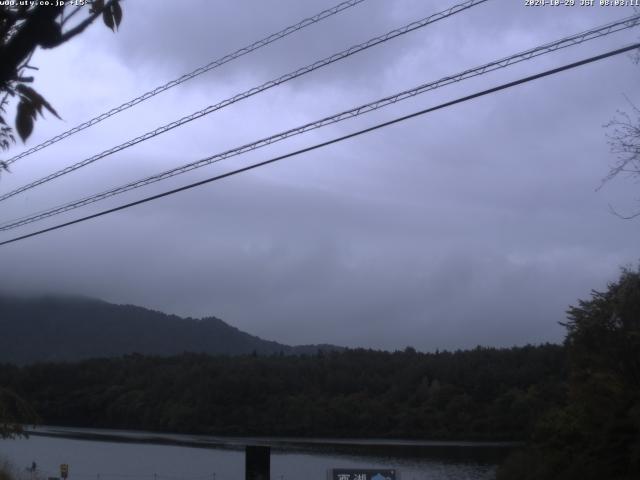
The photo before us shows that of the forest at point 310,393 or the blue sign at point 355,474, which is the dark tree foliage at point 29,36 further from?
the forest at point 310,393

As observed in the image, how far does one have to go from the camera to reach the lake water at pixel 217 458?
3584 centimetres

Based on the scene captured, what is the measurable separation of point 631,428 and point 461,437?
34.6m

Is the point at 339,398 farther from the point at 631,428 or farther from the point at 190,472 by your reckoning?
the point at 631,428

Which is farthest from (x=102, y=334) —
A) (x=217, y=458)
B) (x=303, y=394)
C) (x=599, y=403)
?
Result: (x=599, y=403)

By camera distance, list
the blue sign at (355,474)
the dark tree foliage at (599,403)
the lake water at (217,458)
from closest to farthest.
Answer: the blue sign at (355,474)
the dark tree foliage at (599,403)
the lake water at (217,458)

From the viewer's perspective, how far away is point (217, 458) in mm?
44281

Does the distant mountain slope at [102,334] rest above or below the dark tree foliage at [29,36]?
above

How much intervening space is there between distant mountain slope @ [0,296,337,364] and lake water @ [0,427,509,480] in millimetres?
39707

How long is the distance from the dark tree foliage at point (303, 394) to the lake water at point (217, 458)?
5.34m

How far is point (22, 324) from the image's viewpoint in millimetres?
98062

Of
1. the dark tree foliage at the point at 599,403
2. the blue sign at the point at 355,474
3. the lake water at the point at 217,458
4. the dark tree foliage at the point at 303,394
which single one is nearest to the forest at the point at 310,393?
the dark tree foliage at the point at 303,394

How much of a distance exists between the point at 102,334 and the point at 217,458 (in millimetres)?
87925

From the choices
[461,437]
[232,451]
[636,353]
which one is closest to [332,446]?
[232,451]

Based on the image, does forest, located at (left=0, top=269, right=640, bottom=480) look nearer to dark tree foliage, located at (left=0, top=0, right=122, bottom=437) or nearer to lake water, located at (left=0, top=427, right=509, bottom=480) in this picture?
lake water, located at (left=0, top=427, right=509, bottom=480)
